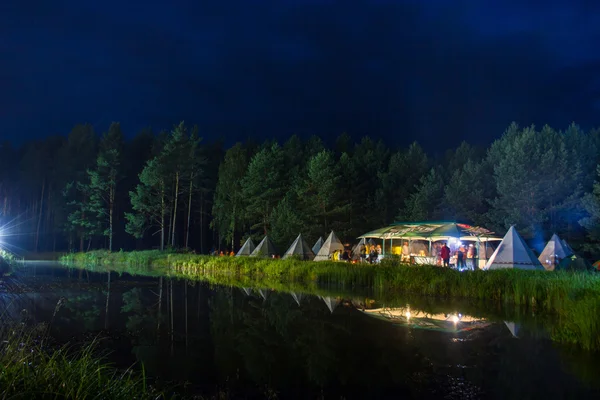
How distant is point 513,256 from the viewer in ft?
75.0

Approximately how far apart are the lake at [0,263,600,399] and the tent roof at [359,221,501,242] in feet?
33.1

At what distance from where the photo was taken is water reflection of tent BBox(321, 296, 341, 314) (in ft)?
52.8

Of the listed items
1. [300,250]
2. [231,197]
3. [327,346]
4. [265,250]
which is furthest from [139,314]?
[231,197]

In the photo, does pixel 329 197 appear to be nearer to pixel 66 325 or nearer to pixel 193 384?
pixel 66 325

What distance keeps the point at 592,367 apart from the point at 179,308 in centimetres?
1124

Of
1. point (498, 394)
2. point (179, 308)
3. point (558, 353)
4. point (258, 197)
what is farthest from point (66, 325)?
point (258, 197)

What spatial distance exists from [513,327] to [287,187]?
3478cm

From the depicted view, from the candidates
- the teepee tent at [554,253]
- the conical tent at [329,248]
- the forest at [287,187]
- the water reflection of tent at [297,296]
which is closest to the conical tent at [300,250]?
the conical tent at [329,248]

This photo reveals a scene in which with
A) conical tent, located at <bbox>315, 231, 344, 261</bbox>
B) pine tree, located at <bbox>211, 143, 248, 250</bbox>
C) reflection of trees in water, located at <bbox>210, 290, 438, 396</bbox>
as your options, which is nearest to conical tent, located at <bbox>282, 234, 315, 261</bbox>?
conical tent, located at <bbox>315, 231, 344, 261</bbox>

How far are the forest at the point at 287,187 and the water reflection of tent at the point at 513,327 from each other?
19.4 meters

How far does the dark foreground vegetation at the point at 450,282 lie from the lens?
10.8 meters

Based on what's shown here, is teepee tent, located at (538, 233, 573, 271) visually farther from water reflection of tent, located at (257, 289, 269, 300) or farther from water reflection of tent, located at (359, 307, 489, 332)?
water reflection of tent, located at (257, 289, 269, 300)

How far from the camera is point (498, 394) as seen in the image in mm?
7199

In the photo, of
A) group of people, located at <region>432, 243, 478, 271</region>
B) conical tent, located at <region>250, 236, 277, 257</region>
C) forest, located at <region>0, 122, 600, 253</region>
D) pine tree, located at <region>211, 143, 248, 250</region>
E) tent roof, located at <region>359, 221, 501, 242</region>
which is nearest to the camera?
group of people, located at <region>432, 243, 478, 271</region>
